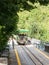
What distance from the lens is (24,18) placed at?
84.2 meters

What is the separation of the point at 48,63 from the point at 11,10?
1025 centimetres

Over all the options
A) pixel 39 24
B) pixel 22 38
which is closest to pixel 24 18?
pixel 22 38

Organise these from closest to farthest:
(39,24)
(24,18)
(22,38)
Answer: (39,24) < (22,38) < (24,18)

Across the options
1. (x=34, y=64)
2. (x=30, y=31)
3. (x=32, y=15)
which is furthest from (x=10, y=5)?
(x=32, y=15)

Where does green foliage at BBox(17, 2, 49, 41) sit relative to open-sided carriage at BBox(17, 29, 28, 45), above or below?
above

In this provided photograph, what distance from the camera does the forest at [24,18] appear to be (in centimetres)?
1783

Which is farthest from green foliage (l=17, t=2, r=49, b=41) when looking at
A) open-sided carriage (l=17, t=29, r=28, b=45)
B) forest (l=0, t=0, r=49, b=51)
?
open-sided carriage (l=17, t=29, r=28, b=45)

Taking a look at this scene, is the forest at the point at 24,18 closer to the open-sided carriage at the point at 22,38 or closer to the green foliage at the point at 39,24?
the green foliage at the point at 39,24

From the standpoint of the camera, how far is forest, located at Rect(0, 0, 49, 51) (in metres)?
17.8

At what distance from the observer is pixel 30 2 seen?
63.5 feet

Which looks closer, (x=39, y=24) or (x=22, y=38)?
(x=39, y=24)

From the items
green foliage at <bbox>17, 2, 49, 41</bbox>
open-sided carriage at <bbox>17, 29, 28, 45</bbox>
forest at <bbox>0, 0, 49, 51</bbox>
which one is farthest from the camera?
open-sided carriage at <bbox>17, 29, 28, 45</bbox>

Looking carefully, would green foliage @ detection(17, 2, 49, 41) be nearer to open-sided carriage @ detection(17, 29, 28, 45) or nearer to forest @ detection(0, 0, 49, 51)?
forest @ detection(0, 0, 49, 51)

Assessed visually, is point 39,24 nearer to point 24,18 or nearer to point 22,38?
point 22,38
